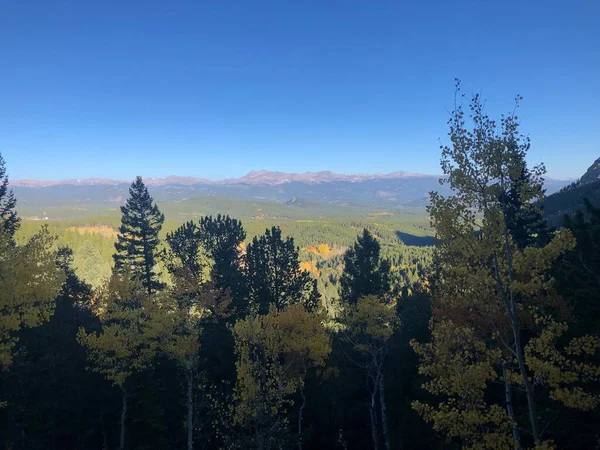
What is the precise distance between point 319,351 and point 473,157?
54.9 ft

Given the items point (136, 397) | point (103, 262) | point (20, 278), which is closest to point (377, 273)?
point (136, 397)

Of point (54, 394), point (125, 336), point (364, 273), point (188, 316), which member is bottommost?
point (54, 394)

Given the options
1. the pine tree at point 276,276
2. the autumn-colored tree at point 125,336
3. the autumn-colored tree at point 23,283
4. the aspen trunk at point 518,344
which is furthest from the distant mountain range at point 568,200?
the autumn-colored tree at point 23,283

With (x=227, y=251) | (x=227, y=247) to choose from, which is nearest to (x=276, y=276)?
(x=227, y=251)

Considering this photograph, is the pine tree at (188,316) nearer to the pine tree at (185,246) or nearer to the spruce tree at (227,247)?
the spruce tree at (227,247)

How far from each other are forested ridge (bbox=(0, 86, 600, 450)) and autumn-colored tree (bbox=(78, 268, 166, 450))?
13cm

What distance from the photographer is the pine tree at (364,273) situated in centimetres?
3166

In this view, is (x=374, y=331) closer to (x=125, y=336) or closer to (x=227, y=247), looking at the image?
(x=125, y=336)

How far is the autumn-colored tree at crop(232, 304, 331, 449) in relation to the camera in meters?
18.0

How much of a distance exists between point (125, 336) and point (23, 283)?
790 cm

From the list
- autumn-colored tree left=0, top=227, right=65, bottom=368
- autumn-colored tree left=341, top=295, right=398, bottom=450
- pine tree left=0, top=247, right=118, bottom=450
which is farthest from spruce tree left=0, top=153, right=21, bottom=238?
autumn-colored tree left=341, top=295, right=398, bottom=450

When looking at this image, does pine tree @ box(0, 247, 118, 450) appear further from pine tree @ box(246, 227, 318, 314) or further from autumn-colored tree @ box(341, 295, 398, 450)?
autumn-colored tree @ box(341, 295, 398, 450)

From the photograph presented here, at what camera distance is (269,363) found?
21.3m

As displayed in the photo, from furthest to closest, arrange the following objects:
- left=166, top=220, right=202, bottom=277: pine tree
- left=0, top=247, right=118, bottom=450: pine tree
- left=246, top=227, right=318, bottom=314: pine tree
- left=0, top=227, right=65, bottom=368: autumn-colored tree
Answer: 1. left=166, top=220, right=202, bottom=277: pine tree
2. left=246, top=227, right=318, bottom=314: pine tree
3. left=0, top=247, right=118, bottom=450: pine tree
4. left=0, top=227, right=65, bottom=368: autumn-colored tree
